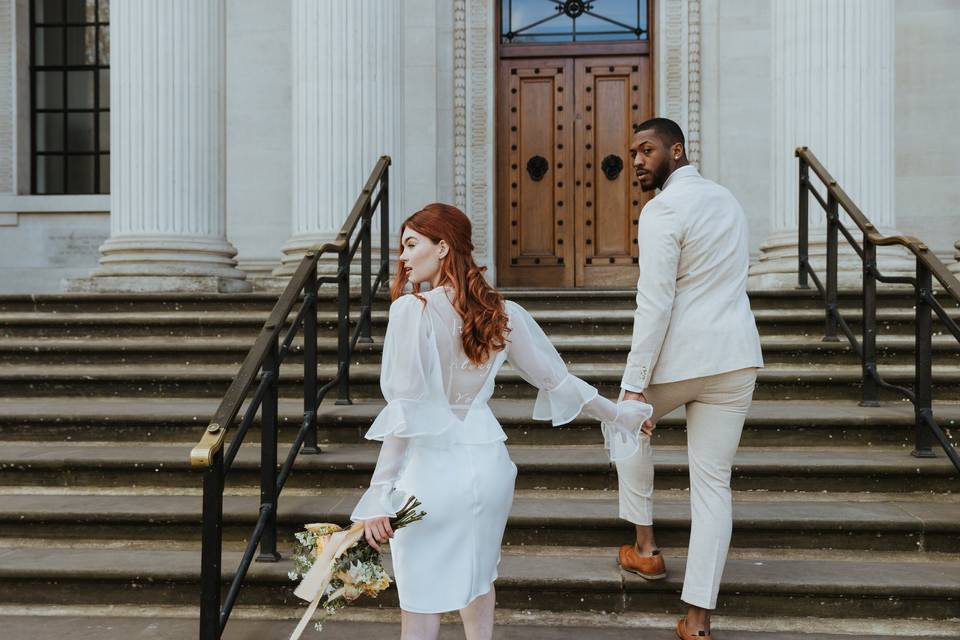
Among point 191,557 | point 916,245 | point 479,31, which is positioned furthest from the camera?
point 479,31

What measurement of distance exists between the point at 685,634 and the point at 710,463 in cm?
72

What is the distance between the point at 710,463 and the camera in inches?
130

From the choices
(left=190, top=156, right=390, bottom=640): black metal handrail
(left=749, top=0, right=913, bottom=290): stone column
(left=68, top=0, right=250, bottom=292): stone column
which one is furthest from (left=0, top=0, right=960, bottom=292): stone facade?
(left=190, top=156, right=390, bottom=640): black metal handrail

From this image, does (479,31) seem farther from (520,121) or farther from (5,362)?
(5,362)

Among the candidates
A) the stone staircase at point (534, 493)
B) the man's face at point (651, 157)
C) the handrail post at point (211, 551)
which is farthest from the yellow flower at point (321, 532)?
the man's face at point (651, 157)

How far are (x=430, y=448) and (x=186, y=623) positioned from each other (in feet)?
6.57

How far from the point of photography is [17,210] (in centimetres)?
1070

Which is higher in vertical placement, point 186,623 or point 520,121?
point 520,121

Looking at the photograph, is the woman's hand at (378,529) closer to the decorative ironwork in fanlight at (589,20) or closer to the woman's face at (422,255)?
the woman's face at (422,255)

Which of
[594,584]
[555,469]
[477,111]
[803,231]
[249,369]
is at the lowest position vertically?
[594,584]

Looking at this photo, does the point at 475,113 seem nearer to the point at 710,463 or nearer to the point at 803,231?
the point at 803,231

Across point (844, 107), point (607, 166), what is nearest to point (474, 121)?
point (607, 166)

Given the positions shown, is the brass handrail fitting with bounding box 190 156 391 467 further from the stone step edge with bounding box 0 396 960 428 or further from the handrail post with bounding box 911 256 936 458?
the handrail post with bounding box 911 256 936 458

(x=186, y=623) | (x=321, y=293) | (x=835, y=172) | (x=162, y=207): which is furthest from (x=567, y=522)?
(x=162, y=207)
